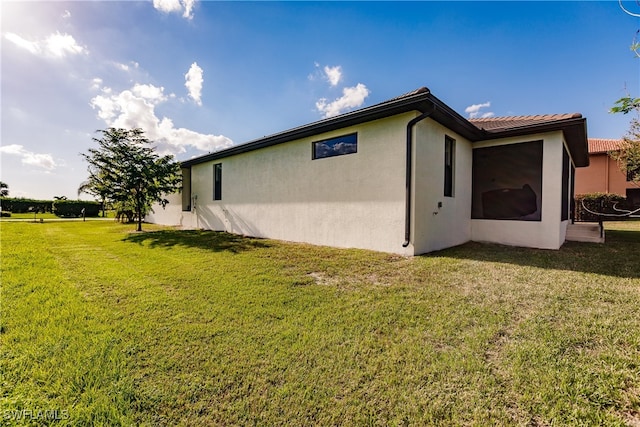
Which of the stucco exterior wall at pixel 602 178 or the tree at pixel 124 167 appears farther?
the stucco exterior wall at pixel 602 178

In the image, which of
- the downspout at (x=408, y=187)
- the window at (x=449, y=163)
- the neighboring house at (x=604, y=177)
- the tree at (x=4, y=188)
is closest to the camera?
the downspout at (x=408, y=187)

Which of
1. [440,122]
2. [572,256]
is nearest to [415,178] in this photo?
[440,122]

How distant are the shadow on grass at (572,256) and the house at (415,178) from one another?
596mm

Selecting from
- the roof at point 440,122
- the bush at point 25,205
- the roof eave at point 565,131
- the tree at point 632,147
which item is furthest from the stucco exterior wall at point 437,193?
the bush at point 25,205

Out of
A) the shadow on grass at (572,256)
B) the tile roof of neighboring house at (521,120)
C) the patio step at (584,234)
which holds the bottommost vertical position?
the shadow on grass at (572,256)

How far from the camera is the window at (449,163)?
7.40 metres

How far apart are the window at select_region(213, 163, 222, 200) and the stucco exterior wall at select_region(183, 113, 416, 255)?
32.1 inches

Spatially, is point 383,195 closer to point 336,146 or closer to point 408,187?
point 408,187

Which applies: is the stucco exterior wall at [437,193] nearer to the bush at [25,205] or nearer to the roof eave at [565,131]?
the roof eave at [565,131]

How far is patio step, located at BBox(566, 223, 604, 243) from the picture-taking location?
8.40m

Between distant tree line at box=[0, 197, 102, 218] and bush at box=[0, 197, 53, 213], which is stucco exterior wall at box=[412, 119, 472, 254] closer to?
distant tree line at box=[0, 197, 102, 218]

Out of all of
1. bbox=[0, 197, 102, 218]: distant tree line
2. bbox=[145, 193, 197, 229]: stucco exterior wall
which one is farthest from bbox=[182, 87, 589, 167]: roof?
bbox=[0, 197, 102, 218]: distant tree line

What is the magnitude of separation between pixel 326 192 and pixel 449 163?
3697 mm

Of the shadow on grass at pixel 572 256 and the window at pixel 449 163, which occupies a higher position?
the window at pixel 449 163
